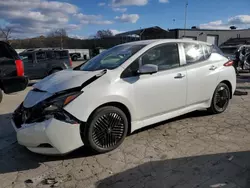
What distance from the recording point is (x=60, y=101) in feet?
10.1

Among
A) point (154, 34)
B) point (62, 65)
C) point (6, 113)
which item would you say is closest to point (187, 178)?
point (6, 113)

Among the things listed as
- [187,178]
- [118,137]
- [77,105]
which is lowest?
[187,178]

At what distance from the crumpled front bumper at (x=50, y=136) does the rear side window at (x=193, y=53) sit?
253 centimetres

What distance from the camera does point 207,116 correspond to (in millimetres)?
4949

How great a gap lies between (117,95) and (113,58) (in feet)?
3.14

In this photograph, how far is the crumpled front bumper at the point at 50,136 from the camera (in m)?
2.96

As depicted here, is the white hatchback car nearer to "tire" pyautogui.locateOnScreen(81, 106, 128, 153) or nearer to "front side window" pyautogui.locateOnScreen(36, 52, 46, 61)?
"tire" pyautogui.locateOnScreen(81, 106, 128, 153)

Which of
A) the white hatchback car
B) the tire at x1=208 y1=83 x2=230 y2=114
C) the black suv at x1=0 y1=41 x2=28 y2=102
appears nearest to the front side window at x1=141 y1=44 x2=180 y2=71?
the white hatchback car

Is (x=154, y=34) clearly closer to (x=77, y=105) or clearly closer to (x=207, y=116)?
(x=207, y=116)

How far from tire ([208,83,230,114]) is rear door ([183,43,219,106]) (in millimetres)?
207

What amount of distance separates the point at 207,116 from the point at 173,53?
1.69 meters

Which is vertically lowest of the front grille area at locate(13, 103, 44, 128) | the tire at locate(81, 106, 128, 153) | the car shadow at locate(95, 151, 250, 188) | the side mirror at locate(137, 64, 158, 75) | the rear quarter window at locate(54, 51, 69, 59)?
the car shadow at locate(95, 151, 250, 188)

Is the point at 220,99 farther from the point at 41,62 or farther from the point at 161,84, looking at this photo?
the point at 41,62

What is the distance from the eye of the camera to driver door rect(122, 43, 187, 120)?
3.68m
